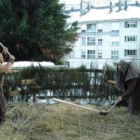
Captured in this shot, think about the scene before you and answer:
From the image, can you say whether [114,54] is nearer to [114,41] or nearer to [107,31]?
[114,41]

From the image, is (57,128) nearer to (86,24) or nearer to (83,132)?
(83,132)

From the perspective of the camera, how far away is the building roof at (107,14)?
35956 millimetres

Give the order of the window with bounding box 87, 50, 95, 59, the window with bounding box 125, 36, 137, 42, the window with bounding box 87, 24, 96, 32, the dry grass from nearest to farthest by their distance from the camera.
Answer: the dry grass → the window with bounding box 125, 36, 137, 42 → the window with bounding box 87, 24, 96, 32 → the window with bounding box 87, 50, 95, 59

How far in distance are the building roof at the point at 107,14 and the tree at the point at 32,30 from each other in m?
16.3

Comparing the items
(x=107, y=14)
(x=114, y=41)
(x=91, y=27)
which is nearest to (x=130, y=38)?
(x=114, y=41)

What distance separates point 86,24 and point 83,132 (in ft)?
111

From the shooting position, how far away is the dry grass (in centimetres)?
514

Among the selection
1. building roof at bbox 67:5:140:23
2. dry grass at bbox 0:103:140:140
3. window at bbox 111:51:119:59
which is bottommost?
dry grass at bbox 0:103:140:140

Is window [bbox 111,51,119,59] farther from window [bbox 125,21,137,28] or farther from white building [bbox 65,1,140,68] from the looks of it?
window [bbox 125,21,137,28]

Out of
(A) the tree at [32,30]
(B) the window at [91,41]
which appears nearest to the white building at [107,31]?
(B) the window at [91,41]

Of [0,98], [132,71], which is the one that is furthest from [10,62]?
[132,71]

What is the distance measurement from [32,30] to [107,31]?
21.2 meters

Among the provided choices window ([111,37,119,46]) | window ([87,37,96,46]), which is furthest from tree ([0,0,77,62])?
window ([87,37,96,46])

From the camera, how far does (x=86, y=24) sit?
38.5 metres
